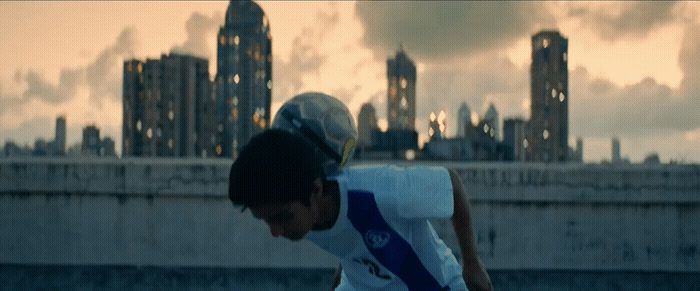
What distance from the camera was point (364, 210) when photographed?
3199 mm

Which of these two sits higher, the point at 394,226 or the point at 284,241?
the point at 394,226

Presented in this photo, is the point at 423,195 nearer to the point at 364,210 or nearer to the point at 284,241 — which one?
the point at 364,210

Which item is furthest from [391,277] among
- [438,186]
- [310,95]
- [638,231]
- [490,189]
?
[638,231]

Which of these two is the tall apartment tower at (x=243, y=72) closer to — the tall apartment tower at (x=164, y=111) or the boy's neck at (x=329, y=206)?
the tall apartment tower at (x=164, y=111)

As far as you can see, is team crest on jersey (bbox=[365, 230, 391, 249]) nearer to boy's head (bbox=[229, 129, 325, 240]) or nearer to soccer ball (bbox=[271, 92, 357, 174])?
boy's head (bbox=[229, 129, 325, 240])

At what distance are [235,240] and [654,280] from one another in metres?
3.20

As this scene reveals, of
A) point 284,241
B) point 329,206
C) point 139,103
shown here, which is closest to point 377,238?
point 329,206

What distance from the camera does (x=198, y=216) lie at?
7289mm

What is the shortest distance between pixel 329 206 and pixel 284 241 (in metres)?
4.16

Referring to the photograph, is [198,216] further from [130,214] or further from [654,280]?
[654,280]

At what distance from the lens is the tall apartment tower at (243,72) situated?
188750 millimetres

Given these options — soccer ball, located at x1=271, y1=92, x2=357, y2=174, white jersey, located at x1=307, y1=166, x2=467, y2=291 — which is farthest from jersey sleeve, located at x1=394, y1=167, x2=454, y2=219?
soccer ball, located at x1=271, y1=92, x2=357, y2=174

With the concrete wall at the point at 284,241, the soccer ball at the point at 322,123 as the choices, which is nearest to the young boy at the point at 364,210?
the soccer ball at the point at 322,123

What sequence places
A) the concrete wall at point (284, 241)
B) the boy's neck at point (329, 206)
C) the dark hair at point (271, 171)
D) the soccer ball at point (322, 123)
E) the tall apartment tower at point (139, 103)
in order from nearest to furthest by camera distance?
the dark hair at point (271, 171), the boy's neck at point (329, 206), the soccer ball at point (322, 123), the concrete wall at point (284, 241), the tall apartment tower at point (139, 103)
